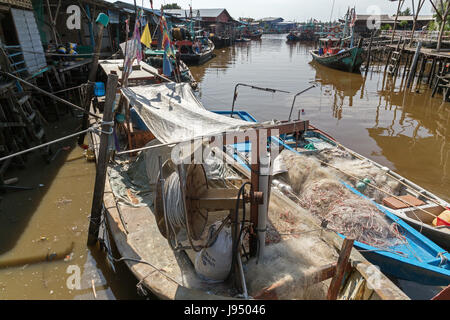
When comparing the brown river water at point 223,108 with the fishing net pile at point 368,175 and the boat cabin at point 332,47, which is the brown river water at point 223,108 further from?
the boat cabin at point 332,47

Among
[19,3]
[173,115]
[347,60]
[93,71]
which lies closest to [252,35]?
[347,60]

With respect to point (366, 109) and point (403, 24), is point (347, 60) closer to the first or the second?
point (366, 109)

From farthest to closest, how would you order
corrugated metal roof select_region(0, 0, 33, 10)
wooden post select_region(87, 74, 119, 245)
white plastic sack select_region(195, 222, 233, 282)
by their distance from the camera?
corrugated metal roof select_region(0, 0, 33, 10) → wooden post select_region(87, 74, 119, 245) → white plastic sack select_region(195, 222, 233, 282)

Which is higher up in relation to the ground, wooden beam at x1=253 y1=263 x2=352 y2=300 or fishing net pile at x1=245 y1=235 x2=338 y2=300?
wooden beam at x1=253 y1=263 x2=352 y2=300

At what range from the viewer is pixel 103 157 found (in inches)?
212

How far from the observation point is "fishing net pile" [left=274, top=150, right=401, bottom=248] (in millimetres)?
5836

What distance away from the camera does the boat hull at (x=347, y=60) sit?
26.5 metres

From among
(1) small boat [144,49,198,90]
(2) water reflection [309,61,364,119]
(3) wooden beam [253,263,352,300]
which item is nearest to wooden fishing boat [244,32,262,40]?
(2) water reflection [309,61,364,119]

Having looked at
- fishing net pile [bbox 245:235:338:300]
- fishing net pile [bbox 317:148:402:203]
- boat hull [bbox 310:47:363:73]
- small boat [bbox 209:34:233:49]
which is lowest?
fishing net pile [bbox 317:148:402:203]

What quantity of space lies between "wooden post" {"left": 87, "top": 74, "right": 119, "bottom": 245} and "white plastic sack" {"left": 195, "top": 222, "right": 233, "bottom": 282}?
8.69ft

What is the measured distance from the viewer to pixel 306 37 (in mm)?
67375

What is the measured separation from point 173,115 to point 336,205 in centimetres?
411

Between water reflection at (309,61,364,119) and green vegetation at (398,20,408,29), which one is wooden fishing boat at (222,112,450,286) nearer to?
water reflection at (309,61,364,119)
